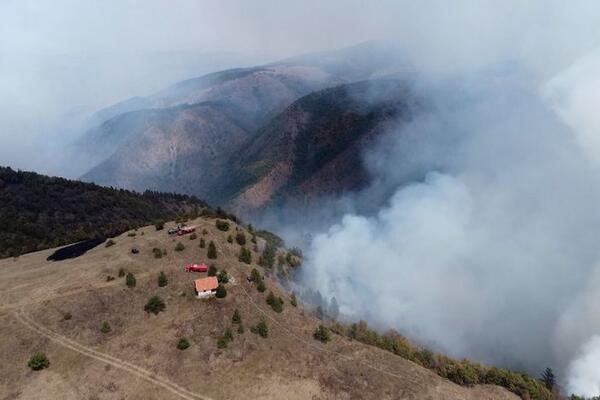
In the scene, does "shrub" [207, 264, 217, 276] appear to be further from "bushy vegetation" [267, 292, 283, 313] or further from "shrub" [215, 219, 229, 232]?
"shrub" [215, 219, 229, 232]

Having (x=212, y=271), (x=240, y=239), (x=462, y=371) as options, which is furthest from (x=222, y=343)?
(x=240, y=239)

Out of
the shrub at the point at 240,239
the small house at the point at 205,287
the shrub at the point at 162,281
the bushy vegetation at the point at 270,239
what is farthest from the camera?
the bushy vegetation at the point at 270,239

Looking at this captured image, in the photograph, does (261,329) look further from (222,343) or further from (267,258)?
(267,258)

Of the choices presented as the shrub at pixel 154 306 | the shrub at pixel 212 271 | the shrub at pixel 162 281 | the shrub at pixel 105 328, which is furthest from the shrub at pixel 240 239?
the shrub at pixel 105 328

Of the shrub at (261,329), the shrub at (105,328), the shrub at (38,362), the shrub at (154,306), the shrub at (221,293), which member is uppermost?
the shrub at (221,293)

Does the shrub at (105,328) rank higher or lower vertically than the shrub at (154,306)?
lower

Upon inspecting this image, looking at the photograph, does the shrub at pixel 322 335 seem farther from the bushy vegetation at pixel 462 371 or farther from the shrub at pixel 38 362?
the shrub at pixel 38 362

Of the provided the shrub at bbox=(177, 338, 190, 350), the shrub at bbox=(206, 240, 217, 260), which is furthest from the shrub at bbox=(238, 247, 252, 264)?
the shrub at bbox=(177, 338, 190, 350)

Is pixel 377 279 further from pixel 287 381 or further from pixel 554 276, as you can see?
pixel 287 381
